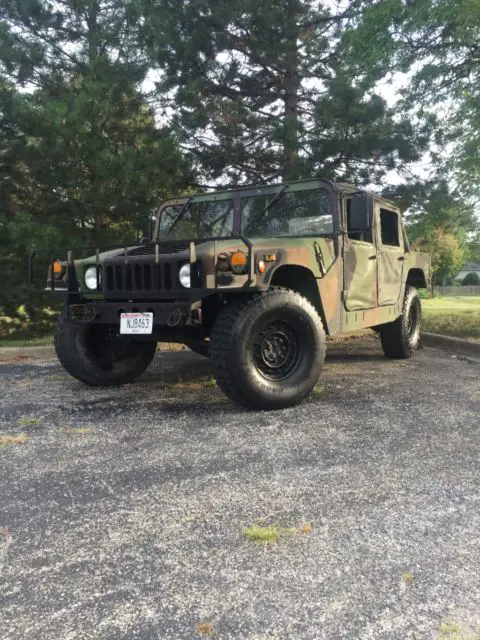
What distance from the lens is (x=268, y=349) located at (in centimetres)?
425

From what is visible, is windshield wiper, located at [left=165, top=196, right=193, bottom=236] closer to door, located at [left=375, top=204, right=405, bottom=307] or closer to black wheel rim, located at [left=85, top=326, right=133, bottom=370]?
black wheel rim, located at [left=85, top=326, right=133, bottom=370]

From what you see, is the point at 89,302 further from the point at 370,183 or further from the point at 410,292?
the point at 370,183

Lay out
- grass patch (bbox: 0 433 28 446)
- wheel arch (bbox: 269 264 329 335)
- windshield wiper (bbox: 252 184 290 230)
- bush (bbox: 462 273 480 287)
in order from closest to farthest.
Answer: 1. grass patch (bbox: 0 433 28 446)
2. wheel arch (bbox: 269 264 329 335)
3. windshield wiper (bbox: 252 184 290 230)
4. bush (bbox: 462 273 480 287)

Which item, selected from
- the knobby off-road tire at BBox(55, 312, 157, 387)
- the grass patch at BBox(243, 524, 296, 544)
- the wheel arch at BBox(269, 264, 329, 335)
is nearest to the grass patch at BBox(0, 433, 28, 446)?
the knobby off-road tire at BBox(55, 312, 157, 387)

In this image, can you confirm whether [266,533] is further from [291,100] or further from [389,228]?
[291,100]

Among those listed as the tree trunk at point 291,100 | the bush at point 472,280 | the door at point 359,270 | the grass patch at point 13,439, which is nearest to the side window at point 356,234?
the door at point 359,270

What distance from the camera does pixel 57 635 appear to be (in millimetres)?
1532

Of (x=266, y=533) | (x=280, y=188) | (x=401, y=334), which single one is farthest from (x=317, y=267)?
(x=266, y=533)

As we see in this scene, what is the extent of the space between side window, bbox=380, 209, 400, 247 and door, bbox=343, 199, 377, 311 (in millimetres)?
413

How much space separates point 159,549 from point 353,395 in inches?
116

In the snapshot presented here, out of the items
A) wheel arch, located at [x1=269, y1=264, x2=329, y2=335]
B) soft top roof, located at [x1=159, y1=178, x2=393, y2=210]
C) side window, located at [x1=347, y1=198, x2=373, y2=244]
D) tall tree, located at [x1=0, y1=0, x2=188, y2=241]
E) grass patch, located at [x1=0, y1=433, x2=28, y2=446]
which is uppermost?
tall tree, located at [x1=0, y1=0, x2=188, y2=241]

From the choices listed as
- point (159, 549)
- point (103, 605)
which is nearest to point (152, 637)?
point (103, 605)

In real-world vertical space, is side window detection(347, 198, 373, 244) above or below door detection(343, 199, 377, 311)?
above

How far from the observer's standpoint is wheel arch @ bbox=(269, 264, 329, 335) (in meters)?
4.58
